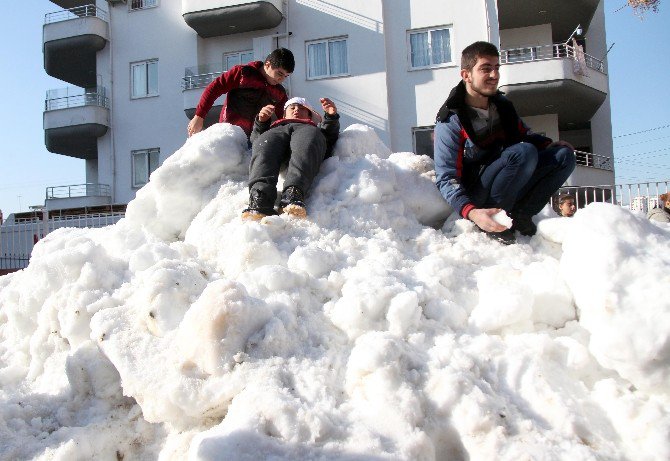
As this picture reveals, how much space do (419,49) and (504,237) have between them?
1189cm

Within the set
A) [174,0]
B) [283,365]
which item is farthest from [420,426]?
[174,0]

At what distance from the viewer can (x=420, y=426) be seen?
5.60ft

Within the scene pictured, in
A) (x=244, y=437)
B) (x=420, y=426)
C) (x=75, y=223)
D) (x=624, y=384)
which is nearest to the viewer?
(x=244, y=437)

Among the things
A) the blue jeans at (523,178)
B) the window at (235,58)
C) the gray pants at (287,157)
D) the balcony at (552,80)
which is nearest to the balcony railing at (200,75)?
the window at (235,58)

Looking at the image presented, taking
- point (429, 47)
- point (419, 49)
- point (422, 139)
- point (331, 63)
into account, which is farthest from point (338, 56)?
point (422, 139)

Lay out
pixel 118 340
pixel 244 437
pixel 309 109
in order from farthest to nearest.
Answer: pixel 309 109, pixel 118 340, pixel 244 437

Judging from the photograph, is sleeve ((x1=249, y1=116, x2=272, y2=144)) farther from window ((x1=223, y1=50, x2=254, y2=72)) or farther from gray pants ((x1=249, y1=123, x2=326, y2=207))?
window ((x1=223, y1=50, x2=254, y2=72))

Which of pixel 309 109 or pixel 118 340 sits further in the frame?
pixel 309 109

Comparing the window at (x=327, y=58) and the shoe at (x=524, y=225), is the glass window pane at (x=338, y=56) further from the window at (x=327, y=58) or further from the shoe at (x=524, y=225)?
the shoe at (x=524, y=225)

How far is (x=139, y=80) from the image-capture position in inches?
602

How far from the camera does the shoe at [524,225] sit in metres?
2.70

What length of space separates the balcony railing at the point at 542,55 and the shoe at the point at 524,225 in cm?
1044

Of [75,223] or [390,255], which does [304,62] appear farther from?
[390,255]

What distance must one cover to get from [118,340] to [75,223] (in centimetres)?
855
